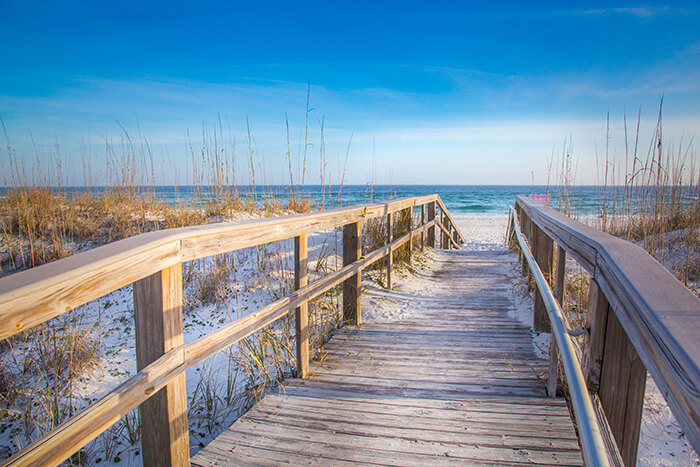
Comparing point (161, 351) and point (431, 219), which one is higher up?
point (431, 219)

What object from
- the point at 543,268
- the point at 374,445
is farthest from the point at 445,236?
the point at 374,445

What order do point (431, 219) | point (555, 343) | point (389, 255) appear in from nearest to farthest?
point (555, 343)
point (389, 255)
point (431, 219)

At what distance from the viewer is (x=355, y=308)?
307cm

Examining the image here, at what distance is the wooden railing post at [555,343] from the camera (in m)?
1.76

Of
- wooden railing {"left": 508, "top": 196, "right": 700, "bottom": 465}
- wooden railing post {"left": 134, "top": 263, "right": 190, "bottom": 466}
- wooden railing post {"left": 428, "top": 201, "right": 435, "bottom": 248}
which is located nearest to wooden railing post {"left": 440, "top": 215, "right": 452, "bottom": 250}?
wooden railing post {"left": 428, "top": 201, "right": 435, "bottom": 248}

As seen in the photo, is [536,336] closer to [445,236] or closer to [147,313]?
[147,313]

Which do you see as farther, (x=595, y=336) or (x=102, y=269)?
(x=595, y=336)

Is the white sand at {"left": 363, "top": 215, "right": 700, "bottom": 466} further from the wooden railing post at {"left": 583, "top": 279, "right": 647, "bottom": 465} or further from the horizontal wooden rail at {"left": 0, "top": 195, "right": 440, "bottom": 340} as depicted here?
the horizontal wooden rail at {"left": 0, "top": 195, "right": 440, "bottom": 340}

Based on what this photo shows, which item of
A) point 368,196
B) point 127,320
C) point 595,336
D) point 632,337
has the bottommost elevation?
point 127,320

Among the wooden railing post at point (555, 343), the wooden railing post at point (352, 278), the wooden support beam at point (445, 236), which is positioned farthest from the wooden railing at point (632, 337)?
the wooden support beam at point (445, 236)

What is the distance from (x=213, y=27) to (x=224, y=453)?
10.4 meters

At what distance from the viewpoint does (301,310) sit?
2.18 meters

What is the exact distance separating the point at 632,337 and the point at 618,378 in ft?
1.11

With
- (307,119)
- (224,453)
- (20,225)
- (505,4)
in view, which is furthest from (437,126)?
(224,453)
